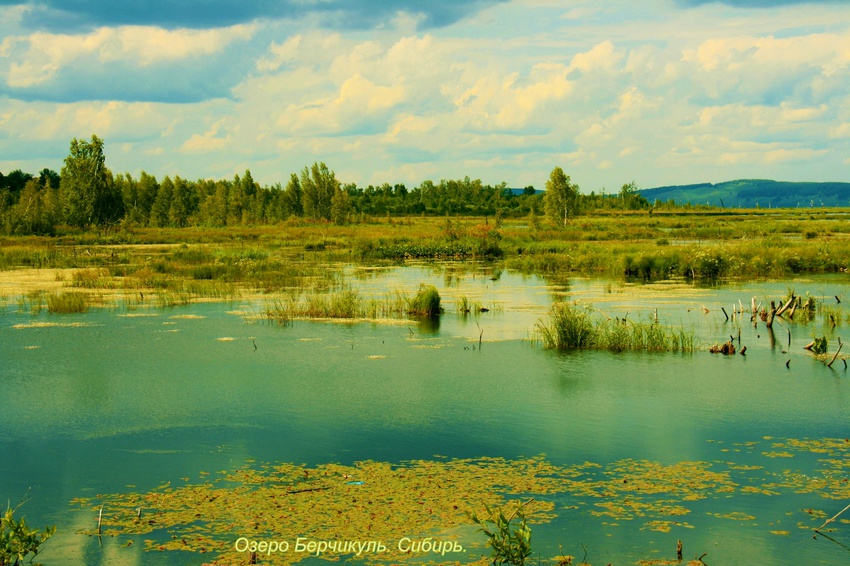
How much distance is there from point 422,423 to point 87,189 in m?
59.5

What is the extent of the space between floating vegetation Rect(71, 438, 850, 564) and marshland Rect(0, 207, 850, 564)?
4cm

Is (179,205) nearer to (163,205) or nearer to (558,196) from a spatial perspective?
(163,205)

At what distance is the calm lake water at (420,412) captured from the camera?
8.22 metres

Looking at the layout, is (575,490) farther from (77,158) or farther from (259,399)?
(77,158)

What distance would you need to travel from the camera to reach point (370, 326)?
21266 millimetres

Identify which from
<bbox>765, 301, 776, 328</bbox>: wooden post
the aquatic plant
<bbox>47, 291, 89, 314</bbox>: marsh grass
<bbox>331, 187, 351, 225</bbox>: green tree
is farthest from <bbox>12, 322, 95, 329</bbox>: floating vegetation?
<bbox>331, 187, 351, 225</bbox>: green tree

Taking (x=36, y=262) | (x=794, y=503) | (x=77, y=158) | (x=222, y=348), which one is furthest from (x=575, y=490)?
(x=77, y=158)

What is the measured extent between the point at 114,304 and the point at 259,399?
14.2m

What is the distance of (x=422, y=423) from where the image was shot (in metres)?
12.1

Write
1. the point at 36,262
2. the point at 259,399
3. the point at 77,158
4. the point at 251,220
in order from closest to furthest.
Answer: the point at 259,399, the point at 36,262, the point at 77,158, the point at 251,220

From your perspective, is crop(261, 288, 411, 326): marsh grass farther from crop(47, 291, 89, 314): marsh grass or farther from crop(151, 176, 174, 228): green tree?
crop(151, 176, 174, 228): green tree

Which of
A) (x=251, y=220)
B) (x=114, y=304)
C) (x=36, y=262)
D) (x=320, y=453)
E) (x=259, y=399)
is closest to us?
(x=320, y=453)

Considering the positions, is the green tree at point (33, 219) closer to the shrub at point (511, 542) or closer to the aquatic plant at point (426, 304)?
the aquatic plant at point (426, 304)

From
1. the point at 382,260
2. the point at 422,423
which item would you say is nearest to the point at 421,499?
the point at 422,423
